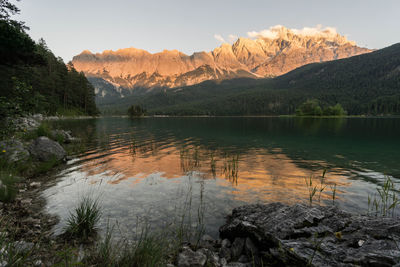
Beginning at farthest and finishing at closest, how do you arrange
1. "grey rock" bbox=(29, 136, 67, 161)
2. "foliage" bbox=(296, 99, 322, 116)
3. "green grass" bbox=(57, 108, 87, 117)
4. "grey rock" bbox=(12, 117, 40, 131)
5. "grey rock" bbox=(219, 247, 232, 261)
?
"foliage" bbox=(296, 99, 322, 116) < "green grass" bbox=(57, 108, 87, 117) < "grey rock" bbox=(29, 136, 67, 161) < "grey rock" bbox=(12, 117, 40, 131) < "grey rock" bbox=(219, 247, 232, 261)

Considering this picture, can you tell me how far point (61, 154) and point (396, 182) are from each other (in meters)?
30.2

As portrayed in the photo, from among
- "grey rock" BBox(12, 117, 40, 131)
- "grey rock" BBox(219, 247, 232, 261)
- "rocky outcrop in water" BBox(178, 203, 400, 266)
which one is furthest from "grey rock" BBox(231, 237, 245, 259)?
"grey rock" BBox(12, 117, 40, 131)

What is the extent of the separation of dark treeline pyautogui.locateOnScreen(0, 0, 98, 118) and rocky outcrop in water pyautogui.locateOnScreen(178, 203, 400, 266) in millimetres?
13266

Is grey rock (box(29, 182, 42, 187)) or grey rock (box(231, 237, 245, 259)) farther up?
grey rock (box(29, 182, 42, 187))

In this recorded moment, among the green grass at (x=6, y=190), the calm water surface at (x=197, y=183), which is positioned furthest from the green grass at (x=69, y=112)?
the green grass at (x=6, y=190)

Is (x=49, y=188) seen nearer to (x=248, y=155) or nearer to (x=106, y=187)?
(x=106, y=187)

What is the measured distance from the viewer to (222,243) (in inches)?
307

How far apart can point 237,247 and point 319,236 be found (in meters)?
2.73

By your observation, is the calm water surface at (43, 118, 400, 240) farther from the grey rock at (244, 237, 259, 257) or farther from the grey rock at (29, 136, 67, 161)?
the grey rock at (244, 237, 259, 257)

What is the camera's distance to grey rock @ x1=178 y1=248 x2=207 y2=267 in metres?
6.06

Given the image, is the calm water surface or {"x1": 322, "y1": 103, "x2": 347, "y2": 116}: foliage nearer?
the calm water surface

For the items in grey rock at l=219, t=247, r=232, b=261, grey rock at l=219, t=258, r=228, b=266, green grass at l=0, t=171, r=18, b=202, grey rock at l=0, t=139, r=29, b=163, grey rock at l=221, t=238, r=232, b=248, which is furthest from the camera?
grey rock at l=0, t=139, r=29, b=163

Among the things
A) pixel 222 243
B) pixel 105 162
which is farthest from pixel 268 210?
pixel 105 162

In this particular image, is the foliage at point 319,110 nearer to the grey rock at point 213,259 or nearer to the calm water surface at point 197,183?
the calm water surface at point 197,183
